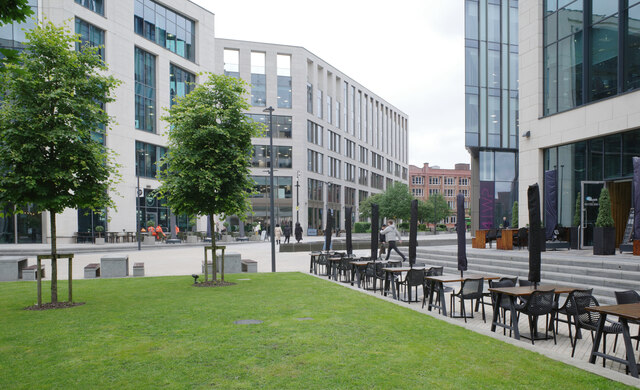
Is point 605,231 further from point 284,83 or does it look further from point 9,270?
point 284,83

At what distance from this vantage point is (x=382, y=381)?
209 inches

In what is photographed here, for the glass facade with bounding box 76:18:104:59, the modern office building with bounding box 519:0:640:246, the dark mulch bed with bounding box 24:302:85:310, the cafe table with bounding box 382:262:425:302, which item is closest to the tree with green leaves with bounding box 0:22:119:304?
the dark mulch bed with bounding box 24:302:85:310

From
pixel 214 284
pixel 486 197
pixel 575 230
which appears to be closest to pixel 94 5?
pixel 214 284

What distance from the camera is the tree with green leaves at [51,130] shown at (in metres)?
9.70

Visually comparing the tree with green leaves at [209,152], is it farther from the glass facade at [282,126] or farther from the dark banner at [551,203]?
the glass facade at [282,126]

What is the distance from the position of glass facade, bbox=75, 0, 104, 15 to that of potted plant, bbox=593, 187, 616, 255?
4166 centimetres

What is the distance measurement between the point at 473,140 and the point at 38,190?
35437mm

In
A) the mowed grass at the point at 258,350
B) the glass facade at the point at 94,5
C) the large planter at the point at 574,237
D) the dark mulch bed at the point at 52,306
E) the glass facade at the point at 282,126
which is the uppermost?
the glass facade at the point at 94,5

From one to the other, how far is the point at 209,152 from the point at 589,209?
15180 mm

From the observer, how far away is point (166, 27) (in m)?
49.1

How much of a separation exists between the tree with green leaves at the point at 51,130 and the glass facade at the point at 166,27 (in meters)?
39.2

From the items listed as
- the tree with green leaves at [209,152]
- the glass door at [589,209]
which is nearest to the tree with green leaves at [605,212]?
the glass door at [589,209]

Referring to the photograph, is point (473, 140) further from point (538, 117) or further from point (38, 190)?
point (38, 190)

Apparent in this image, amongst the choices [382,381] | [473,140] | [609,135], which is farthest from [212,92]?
[473,140]
